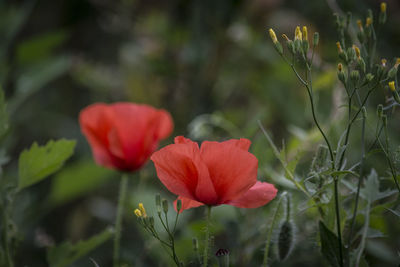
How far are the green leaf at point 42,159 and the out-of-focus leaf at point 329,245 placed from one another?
0.91ft

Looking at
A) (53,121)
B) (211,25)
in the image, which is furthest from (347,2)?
(53,121)

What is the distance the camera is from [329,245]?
0.41 metres

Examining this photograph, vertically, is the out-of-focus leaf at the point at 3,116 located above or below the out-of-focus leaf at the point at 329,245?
above

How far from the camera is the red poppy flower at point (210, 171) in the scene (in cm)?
A: 39

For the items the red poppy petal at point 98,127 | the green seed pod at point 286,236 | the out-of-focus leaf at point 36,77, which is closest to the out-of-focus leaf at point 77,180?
the out-of-focus leaf at point 36,77

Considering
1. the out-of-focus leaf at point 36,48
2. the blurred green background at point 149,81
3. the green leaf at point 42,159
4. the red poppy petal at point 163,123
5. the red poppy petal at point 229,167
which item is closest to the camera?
the red poppy petal at point 229,167

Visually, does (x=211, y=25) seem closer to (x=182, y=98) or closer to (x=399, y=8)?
(x=182, y=98)

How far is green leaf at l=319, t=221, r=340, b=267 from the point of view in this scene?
41 centimetres

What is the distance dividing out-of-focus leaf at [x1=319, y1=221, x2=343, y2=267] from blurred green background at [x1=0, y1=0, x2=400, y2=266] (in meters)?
0.27

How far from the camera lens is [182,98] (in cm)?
133

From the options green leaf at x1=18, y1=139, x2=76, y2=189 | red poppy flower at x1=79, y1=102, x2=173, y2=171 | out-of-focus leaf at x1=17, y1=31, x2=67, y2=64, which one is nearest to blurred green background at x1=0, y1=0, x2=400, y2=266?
out-of-focus leaf at x1=17, y1=31, x2=67, y2=64

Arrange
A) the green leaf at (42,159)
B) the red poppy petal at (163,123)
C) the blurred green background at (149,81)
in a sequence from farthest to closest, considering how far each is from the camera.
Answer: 1. the blurred green background at (149,81)
2. the red poppy petal at (163,123)
3. the green leaf at (42,159)

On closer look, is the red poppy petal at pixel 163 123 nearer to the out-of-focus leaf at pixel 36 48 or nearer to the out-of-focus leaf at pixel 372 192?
the out-of-focus leaf at pixel 372 192

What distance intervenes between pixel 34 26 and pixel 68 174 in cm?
56
